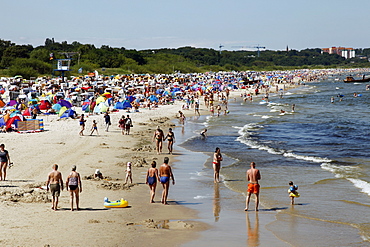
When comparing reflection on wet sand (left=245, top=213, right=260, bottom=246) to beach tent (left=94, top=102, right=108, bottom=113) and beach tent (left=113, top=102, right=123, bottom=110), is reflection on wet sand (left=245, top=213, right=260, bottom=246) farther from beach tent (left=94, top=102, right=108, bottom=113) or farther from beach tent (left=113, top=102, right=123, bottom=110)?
beach tent (left=113, top=102, right=123, bottom=110)

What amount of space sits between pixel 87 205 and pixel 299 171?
9235 millimetres

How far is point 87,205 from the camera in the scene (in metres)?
11.5

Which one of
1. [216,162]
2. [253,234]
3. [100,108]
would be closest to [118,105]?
[100,108]

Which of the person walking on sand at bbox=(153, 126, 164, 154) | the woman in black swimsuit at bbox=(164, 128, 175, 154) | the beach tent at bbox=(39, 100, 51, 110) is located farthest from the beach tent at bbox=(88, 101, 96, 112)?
the person walking on sand at bbox=(153, 126, 164, 154)

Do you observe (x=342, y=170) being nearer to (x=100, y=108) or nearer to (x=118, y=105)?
(x=100, y=108)

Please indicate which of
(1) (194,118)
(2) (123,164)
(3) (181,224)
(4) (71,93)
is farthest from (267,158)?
(4) (71,93)

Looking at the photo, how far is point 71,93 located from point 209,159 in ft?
79.4

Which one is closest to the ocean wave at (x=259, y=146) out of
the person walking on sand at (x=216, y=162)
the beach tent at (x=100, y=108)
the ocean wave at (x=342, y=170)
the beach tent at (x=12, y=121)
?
the ocean wave at (x=342, y=170)

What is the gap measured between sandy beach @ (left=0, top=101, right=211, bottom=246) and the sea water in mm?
1572

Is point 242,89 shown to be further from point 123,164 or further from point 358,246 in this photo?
point 358,246

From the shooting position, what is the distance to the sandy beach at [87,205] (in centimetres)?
901

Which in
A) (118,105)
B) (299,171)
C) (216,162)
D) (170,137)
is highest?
(118,105)

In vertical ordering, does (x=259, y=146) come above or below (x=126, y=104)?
below

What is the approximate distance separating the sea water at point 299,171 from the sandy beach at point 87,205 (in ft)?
5.16
